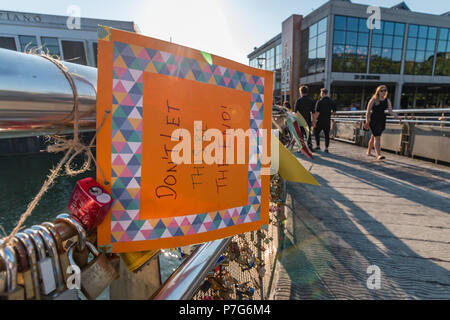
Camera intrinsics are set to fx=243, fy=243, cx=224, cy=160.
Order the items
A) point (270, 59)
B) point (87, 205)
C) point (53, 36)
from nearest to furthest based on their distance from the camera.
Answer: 1. point (87, 205)
2. point (53, 36)
3. point (270, 59)

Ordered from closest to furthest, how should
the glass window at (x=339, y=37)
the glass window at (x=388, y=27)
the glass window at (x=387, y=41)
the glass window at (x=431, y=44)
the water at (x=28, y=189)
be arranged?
the water at (x=28, y=189) → the glass window at (x=339, y=37) → the glass window at (x=388, y=27) → the glass window at (x=387, y=41) → the glass window at (x=431, y=44)

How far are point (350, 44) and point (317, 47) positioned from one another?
143 inches

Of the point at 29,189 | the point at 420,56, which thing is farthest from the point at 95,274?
the point at 420,56

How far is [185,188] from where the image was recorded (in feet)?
3.27

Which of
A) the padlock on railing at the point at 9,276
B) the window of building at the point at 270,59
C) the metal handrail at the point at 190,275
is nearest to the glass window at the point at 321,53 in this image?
the window of building at the point at 270,59

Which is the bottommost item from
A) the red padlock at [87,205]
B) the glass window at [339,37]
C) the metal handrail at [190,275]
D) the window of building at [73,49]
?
the metal handrail at [190,275]

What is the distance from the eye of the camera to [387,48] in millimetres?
30062

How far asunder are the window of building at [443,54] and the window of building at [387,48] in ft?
20.1

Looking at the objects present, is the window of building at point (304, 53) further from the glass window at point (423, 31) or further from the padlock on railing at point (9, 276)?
the padlock on railing at point (9, 276)

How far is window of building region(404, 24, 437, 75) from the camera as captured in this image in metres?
30.7

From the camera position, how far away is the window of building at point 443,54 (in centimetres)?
3177

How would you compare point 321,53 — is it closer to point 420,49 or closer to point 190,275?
point 420,49

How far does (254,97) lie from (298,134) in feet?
4.85

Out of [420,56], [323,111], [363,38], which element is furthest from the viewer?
[420,56]
